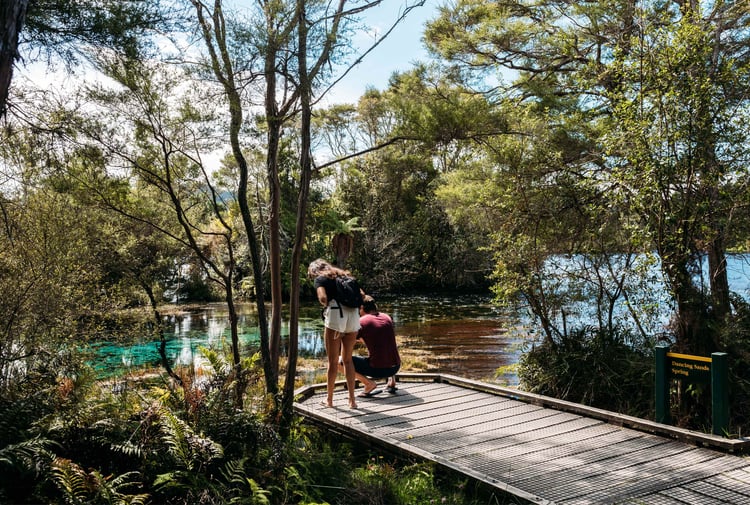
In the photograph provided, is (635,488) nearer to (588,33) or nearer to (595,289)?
(595,289)

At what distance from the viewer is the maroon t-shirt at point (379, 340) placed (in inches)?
309

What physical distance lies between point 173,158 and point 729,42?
8.54m

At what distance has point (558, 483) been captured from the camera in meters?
4.97

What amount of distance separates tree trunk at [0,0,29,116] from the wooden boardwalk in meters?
4.55

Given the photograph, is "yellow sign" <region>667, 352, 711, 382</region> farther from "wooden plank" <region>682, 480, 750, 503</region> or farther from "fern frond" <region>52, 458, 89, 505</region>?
"fern frond" <region>52, 458, 89, 505</region>

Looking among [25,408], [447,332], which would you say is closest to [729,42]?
[25,408]

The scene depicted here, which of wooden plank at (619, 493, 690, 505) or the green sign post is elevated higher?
the green sign post

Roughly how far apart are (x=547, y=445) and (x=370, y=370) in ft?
8.77

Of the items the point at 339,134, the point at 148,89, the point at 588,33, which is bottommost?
the point at 148,89

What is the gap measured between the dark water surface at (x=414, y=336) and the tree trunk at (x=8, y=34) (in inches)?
281

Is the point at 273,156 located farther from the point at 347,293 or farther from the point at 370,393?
the point at 370,393

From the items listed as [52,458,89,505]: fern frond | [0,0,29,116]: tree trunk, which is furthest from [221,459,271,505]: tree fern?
[0,0,29,116]: tree trunk

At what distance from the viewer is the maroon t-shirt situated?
7.84m

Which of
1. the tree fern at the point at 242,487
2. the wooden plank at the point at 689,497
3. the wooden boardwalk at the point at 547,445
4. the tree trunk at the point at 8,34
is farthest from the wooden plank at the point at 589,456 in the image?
the tree trunk at the point at 8,34
